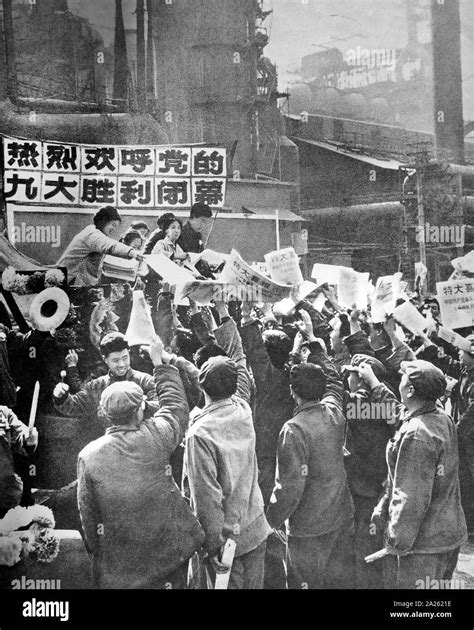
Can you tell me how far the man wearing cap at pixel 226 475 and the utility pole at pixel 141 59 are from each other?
1634mm

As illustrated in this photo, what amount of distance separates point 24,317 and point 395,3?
2873mm

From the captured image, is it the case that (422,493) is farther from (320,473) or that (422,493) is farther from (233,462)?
(233,462)

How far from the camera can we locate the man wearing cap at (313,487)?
3656 millimetres

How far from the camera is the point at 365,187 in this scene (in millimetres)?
4246

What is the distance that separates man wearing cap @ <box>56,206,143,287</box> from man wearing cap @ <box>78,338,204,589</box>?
69cm

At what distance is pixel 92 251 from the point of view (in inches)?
155

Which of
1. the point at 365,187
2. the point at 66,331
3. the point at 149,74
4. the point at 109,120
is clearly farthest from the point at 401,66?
the point at 66,331

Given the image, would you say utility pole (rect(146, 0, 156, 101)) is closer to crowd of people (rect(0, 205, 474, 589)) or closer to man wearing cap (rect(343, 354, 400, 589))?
crowd of people (rect(0, 205, 474, 589))

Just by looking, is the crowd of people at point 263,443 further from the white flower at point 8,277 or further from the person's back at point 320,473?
the white flower at point 8,277

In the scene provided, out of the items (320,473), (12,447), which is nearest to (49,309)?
(12,447)

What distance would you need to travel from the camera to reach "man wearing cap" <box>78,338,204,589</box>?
11.6 feet

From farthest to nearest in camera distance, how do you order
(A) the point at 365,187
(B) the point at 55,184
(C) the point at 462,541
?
(A) the point at 365,187 < (B) the point at 55,184 < (C) the point at 462,541

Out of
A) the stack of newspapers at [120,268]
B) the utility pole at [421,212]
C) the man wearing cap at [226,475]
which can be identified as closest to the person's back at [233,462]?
the man wearing cap at [226,475]
